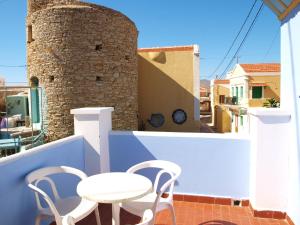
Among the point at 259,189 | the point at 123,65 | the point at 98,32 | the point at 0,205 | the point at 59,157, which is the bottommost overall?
the point at 259,189

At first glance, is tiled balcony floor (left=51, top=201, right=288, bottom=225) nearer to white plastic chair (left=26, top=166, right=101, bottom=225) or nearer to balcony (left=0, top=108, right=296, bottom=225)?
balcony (left=0, top=108, right=296, bottom=225)

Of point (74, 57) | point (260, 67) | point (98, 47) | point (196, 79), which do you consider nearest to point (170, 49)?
point (196, 79)

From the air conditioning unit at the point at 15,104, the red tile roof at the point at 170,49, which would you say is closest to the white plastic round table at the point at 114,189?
the red tile roof at the point at 170,49

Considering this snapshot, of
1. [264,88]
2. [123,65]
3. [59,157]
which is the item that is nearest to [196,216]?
[59,157]

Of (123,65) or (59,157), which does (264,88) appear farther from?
(59,157)

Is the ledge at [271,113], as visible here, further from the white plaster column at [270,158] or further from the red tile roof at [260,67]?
the red tile roof at [260,67]

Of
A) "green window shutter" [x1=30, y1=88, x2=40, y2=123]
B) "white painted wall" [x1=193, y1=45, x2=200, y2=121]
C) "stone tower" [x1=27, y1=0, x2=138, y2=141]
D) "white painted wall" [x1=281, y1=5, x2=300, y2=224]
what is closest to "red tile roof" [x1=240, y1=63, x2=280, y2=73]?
"white painted wall" [x1=193, y1=45, x2=200, y2=121]

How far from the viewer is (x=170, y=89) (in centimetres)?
1638

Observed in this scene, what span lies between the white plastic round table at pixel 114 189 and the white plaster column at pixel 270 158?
5.75ft

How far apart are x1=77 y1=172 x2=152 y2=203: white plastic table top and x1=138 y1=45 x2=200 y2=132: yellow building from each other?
13314mm

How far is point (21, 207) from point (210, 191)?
2663 millimetres

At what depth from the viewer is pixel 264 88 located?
23688 mm

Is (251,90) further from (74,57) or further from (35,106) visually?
(35,106)

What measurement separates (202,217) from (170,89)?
12.9 metres
